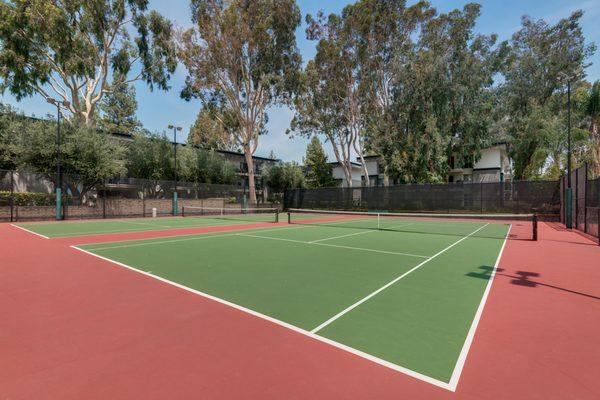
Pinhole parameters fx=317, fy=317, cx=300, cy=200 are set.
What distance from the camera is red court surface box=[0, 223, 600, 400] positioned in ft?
9.04

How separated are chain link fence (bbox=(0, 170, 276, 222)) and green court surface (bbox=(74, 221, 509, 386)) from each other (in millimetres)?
18173

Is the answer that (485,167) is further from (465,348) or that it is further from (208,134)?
(208,134)

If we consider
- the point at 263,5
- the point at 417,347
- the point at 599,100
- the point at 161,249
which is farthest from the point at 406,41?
the point at 417,347

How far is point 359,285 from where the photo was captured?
19.4 feet

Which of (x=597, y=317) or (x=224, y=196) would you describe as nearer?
(x=597, y=317)

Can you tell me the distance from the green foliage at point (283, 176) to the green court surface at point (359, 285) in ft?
118

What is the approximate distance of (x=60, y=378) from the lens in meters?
2.94

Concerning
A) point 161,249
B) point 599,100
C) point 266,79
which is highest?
point 266,79

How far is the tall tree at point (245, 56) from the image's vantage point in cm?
3092

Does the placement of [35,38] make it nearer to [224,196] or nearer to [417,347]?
[224,196]

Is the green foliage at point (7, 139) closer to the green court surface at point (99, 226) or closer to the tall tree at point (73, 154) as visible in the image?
the tall tree at point (73, 154)

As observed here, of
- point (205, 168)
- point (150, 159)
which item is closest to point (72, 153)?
point (150, 159)

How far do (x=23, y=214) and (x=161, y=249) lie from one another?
817 inches

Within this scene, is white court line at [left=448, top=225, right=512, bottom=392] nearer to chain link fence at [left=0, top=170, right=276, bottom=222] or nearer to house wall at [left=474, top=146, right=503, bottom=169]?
chain link fence at [left=0, top=170, right=276, bottom=222]
